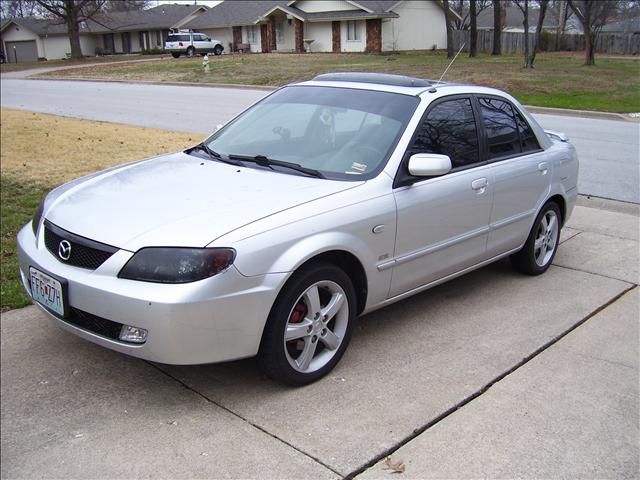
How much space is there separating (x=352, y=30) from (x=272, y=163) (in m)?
46.4

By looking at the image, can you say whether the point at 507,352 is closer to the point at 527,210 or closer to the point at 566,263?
the point at 527,210

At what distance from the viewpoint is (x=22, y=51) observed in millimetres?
70188

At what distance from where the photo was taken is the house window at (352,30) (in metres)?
48.1

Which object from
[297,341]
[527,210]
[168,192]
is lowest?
[297,341]

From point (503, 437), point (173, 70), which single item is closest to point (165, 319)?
point (503, 437)

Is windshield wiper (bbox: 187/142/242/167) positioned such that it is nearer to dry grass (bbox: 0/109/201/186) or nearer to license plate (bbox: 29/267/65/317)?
license plate (bbox: 29/267/65/317)

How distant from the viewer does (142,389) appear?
12.0 feet

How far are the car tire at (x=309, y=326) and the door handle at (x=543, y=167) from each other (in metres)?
2.33

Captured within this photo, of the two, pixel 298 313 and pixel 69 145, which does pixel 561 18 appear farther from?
pixel 298 313

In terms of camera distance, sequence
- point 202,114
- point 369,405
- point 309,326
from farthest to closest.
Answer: point 202,114 < point 309,326 < point 369,405

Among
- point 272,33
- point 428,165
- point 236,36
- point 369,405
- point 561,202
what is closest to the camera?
point 369,405

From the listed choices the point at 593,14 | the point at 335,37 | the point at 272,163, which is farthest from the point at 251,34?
the point at 272,163

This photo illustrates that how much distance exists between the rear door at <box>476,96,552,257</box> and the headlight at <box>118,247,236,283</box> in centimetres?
243

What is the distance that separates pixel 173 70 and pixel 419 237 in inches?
1340
